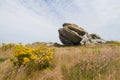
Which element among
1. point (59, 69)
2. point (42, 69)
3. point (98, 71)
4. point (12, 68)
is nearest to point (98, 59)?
point (98, 71)

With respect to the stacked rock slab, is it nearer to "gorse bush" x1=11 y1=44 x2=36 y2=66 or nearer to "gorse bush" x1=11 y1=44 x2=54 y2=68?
"gorse bush" x1=11 y1=44 x2=54 y2=68

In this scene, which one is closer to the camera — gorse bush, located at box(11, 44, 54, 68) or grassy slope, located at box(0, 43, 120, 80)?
grassy slope, located at box(0, 43, 120, 80)

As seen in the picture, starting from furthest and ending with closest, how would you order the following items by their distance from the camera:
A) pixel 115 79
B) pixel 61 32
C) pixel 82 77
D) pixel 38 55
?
pixel 61 32 → pixel 38 55 → pixel 82 77 → pixel 115 79

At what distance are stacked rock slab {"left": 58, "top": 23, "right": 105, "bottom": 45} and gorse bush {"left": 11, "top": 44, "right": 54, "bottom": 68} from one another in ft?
76.4

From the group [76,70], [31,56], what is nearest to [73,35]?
[31,56]

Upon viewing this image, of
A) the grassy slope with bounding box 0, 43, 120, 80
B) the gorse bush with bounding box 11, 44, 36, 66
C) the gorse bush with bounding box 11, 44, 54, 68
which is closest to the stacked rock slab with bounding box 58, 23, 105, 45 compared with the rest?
the gorse bush with bounding box 11, 44, 54, 68

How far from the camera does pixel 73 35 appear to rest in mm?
31781

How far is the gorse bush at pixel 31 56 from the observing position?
7.59m

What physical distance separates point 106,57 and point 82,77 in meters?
1.37

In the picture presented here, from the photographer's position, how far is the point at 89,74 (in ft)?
20.5

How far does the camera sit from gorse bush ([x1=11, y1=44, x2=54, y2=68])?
299 inches

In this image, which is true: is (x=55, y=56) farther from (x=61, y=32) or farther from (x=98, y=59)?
(x=61, y=32)

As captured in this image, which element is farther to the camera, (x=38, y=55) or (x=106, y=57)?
(x=38, y=55)

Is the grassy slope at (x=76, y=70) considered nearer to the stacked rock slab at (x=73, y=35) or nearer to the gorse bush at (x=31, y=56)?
the gorse bush at (x=31, y=56)
